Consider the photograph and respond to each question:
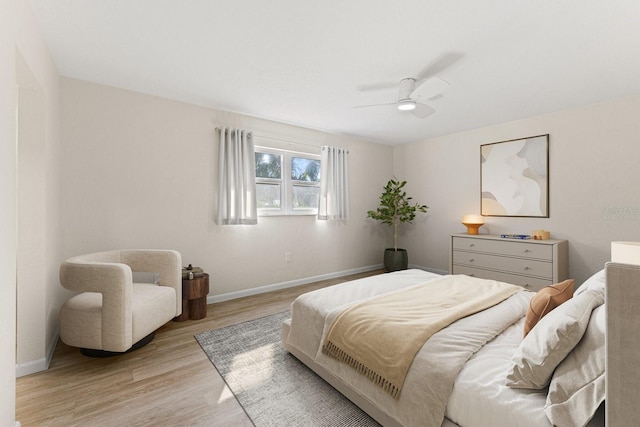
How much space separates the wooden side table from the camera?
2.97 m

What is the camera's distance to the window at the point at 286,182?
4.09m

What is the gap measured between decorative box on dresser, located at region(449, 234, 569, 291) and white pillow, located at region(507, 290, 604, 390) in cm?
276

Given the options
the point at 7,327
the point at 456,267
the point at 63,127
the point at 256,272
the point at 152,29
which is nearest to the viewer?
the point at 7,327

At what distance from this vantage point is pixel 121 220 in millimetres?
3008

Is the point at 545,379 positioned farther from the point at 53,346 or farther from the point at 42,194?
the point at 53,346

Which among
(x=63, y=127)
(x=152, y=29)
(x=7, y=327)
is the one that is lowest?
(x=7, y=327)

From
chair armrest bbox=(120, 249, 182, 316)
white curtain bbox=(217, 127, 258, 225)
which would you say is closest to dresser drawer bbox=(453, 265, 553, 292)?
white curtain bbox=(217, 127, 258, 225)

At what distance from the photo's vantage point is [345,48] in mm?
2240

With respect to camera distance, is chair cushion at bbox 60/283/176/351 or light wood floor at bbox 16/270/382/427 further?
chair cushion at bbox 60/283/176/351

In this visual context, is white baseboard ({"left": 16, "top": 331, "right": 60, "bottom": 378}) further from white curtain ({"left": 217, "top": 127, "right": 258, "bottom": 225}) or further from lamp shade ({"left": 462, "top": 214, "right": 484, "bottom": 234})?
lamp shade ({"left": 462, "top": 214, "right": 484, "bottom": 234})

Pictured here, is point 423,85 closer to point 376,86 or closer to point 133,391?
point 376,86

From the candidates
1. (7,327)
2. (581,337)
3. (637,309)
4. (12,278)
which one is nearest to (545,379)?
(581,337)

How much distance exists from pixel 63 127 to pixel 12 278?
197 centimetres

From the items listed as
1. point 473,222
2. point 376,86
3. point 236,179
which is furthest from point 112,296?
point 473,222
